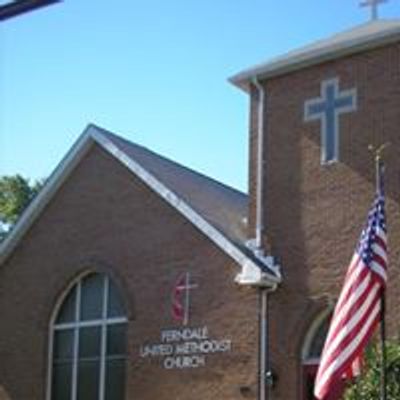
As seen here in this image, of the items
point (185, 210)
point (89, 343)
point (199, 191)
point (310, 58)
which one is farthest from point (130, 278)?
point (310, 58)

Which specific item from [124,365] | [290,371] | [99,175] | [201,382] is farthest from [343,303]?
[99,175]

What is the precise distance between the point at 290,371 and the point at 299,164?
3974mm

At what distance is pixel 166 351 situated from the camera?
70.6ft

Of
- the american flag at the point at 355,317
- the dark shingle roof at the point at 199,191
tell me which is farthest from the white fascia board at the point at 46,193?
the american flag at the point at 355,317

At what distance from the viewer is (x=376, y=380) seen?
16.7 meters

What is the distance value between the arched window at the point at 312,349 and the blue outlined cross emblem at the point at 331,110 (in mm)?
3015

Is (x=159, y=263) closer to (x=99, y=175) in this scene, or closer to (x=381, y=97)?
(x=99, y=175)

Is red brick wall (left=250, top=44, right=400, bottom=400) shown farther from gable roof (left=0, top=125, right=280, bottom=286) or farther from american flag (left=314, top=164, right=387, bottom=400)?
american flag (left=314, top=164, right=387, bottom=400)

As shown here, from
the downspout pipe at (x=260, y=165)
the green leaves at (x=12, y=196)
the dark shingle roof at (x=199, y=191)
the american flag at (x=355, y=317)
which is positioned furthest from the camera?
the green leaves at (x=12, y=196)

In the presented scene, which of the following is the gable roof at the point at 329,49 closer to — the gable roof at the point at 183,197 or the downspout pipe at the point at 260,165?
the downspout pipe at the point at 260,165

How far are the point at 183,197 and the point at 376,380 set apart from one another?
698 centimetres

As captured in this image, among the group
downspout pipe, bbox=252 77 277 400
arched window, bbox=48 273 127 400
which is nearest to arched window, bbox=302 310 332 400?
downspout pipe, bbox=252 77 277 400

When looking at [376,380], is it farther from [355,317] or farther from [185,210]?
[185,210]

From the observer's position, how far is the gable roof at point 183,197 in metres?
20.8
